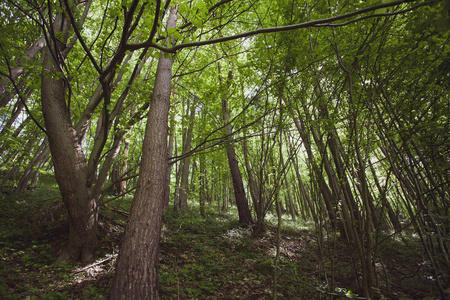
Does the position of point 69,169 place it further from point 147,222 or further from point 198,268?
point 198,268

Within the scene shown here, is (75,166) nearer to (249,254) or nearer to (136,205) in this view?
(136,205)

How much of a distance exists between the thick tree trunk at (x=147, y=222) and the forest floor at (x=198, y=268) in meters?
0.75

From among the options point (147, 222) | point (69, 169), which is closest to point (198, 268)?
point (147, 222)

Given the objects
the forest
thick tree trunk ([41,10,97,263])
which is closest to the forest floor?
the forest

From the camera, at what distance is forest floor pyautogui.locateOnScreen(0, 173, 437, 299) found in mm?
2656

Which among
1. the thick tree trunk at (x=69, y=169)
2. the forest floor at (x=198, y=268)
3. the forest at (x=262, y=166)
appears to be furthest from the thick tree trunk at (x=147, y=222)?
the thick tree trunk at (x=69, y=169)

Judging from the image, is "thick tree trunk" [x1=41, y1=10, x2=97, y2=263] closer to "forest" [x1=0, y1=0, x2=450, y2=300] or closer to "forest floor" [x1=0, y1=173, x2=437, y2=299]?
"forest" [x1=0, y1=0, x2=450, y2=300]

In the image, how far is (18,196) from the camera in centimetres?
708

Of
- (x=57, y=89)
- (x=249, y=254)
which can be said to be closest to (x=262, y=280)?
(x=249, y=254)

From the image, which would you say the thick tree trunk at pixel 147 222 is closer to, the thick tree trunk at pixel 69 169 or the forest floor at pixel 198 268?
the forest floor at pixel 198 268

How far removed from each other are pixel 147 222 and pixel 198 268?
2126mm

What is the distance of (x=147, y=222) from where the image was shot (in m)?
2.31

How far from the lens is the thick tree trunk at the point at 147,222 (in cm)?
200

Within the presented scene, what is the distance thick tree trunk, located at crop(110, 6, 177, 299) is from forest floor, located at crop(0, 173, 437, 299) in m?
0.75
